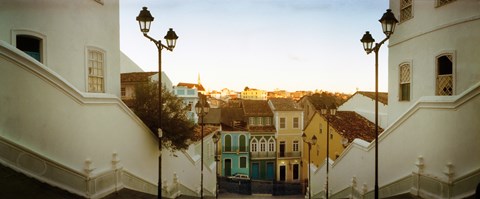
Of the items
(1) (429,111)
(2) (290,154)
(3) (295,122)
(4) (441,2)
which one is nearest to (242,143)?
(2) (290,154)

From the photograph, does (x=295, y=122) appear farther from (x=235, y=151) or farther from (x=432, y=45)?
(x=432, y=45)

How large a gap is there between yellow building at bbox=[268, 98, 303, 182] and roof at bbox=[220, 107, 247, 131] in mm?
4258

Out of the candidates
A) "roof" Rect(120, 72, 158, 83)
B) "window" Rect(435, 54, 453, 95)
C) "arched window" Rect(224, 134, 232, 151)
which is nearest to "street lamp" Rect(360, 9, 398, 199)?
"window" Rect(435, 54, 453, 95)

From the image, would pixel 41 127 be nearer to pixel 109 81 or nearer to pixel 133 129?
pixel 133 129

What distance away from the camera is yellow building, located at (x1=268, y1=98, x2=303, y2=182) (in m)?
34.0

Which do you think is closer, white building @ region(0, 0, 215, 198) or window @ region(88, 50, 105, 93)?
white building @ region(0, 0, 215, 198)

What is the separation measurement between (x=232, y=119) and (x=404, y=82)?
992 inches

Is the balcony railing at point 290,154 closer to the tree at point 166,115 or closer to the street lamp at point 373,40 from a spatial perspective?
the tree at point 166,115

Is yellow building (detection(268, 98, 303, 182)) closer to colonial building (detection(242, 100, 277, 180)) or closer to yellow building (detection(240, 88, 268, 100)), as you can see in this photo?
colonial building (detection(242, 100, 277, 180))

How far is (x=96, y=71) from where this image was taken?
11.6 m

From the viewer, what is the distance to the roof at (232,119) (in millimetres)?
34312

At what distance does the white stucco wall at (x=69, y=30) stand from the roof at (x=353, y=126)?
15.5m

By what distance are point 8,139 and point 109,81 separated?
6516 mm

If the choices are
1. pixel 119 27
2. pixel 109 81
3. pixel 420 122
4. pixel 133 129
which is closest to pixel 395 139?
pixel 420 122
